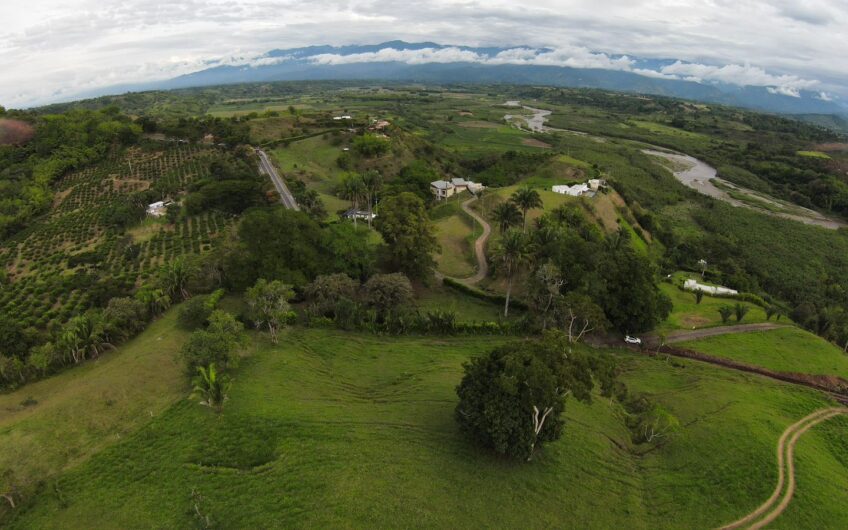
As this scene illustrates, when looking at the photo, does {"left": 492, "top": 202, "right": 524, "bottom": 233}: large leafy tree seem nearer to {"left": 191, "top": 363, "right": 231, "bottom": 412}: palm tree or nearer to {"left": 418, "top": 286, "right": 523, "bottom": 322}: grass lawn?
{"left": 418, "top": 286, "right": 523, "bottom": 322}: grass lawn

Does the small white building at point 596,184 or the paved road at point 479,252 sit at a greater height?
the small white building at point 596,184

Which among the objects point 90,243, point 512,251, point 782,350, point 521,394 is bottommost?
point 782,350

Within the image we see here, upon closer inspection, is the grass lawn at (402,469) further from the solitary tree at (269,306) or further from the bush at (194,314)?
the bush at (194,314)

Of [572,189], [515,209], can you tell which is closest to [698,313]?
[515,209]

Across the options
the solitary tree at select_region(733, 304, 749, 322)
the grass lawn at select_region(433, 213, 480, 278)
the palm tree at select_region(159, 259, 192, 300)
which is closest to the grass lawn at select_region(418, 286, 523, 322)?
the grass lawn at select_region(433, 213, 480, 278)

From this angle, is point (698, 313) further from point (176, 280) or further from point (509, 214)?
point (176, 280)

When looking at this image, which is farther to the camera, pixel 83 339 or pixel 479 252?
pixel 479 252

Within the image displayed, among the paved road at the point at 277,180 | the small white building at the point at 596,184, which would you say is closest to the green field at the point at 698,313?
the small white building at the point at 596,184
